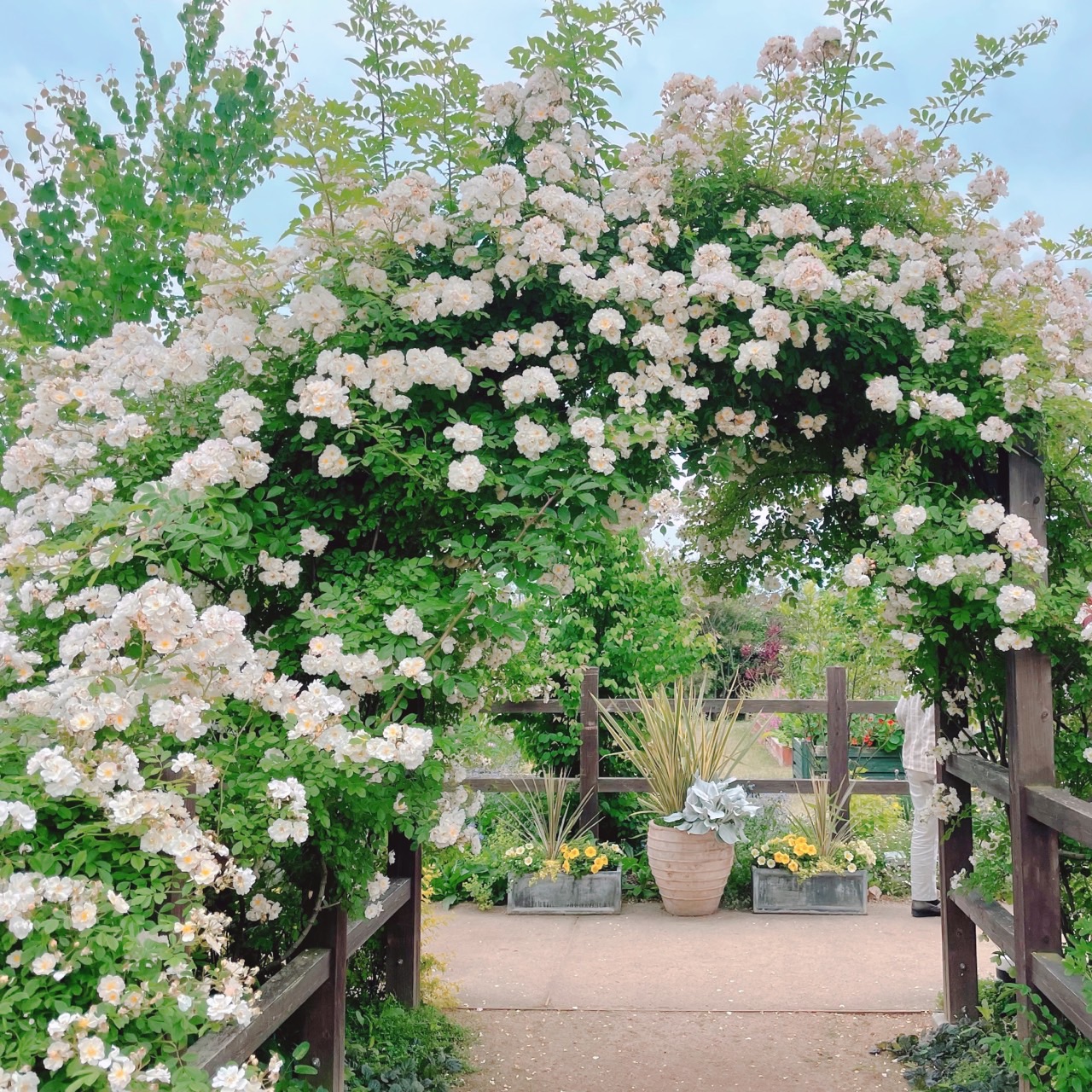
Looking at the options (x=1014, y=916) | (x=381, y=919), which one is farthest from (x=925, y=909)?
(x=381, y=919)

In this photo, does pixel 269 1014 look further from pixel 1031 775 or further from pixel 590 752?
pixel 590 752

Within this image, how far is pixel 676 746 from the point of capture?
6.18 metres

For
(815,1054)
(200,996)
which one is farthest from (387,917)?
(200,996)

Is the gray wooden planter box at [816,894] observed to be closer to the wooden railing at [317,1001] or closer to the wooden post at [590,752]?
the wooden post at [590,752]

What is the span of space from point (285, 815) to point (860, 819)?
559 centimetres

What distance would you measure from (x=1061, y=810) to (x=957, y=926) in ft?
4.90

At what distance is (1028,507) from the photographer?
9.87 ft

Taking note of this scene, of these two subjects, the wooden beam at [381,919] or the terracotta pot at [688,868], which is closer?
the wooden beam at [381,919]

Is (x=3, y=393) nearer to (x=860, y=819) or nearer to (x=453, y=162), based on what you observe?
(x=453, y=162)

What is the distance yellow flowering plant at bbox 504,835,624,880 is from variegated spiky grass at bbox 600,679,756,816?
433 mm

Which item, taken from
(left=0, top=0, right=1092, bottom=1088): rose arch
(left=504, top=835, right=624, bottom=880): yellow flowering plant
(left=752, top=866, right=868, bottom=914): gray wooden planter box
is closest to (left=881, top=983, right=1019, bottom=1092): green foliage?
(left=0, top=0, right=1092, bottom=1088): rose arch

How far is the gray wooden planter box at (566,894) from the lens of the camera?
6.15m

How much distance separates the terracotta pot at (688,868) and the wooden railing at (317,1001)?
7.33 ft

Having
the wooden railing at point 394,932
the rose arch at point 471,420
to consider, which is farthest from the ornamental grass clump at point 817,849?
the rose arch at point 471,420
